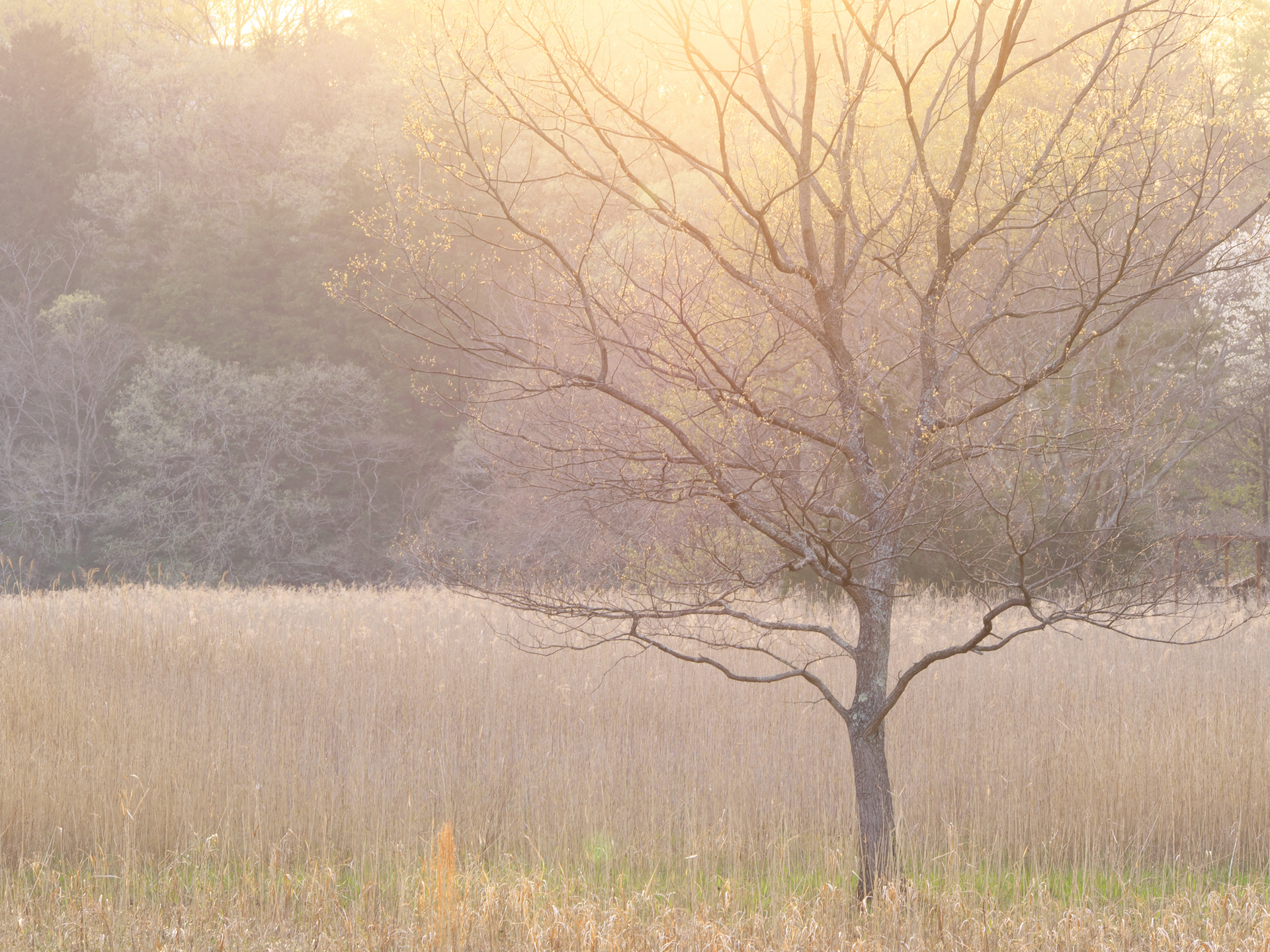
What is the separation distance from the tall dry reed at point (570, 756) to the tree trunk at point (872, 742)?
581 millimetres

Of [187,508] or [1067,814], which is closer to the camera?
[1067,814]

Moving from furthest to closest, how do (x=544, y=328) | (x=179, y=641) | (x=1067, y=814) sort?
(x=544, y=328), (x=179, y=641), (x=1067, y=814)

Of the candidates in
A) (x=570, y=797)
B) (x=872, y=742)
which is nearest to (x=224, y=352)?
(x=570, y=797)

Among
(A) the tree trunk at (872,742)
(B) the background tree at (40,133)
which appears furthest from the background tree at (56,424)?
(A) the tree trunk at (872,742)

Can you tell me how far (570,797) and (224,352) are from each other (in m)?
23.1

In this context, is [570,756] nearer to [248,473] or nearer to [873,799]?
[873,799]

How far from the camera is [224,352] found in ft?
89.7

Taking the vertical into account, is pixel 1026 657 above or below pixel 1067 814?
above

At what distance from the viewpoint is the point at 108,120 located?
105 feet

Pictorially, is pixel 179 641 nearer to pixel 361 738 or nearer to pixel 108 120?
pixel 361 738

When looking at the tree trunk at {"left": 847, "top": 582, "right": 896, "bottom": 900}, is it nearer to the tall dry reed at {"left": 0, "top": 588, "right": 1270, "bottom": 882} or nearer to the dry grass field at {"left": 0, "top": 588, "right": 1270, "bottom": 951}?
the dry grass field at {"left": 0, "top": 588, "right": 1270, "bottom": 951}

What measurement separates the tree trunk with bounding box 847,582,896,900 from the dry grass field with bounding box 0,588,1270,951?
0.81 ft

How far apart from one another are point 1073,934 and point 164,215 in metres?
30.9

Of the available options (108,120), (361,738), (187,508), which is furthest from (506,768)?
(108,120)
